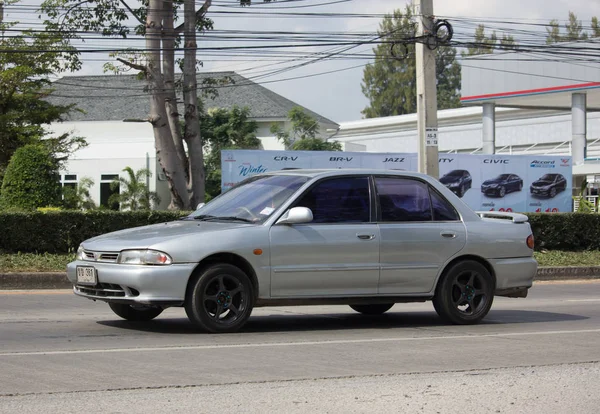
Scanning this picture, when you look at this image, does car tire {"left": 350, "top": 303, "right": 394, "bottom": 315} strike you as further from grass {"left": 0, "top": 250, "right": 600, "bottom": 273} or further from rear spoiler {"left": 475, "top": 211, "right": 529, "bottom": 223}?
grass {"left": 0, "top": 250, "right": 600, "bottom": 273}

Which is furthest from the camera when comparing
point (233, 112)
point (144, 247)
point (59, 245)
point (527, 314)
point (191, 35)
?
point (233, 112)

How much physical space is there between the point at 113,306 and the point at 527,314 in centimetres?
531

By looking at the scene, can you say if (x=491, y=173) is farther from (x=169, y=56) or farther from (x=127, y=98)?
(x=127, y=98)

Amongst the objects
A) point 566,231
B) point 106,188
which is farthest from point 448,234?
point 106,188

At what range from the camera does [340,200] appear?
9.36 metres

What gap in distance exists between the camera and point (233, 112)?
47781 millimetres

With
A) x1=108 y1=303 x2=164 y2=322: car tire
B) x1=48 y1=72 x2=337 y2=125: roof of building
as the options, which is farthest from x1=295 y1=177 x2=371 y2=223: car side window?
x1=48 y1=72 x2=337 y2=125: roof of building

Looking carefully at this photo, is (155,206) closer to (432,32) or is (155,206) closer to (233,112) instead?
(233,112)

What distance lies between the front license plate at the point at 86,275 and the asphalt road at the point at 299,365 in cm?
51

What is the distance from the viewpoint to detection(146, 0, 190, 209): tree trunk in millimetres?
23031

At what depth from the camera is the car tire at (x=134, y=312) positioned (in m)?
9.46

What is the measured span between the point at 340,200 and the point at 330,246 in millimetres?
587

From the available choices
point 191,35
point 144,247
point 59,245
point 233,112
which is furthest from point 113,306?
point 233,112

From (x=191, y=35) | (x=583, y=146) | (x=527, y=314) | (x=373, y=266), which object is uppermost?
(x=191, y=35)
